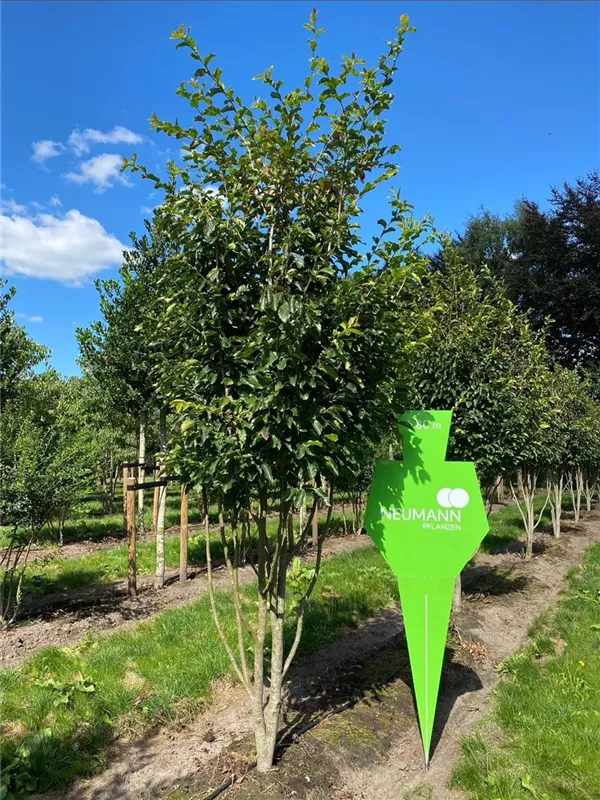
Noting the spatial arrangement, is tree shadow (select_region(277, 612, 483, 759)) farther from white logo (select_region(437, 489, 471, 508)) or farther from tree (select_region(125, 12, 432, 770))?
white logo (select_region(437, 489, 471, 508))

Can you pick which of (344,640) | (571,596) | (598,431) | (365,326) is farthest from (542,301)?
(365,326)

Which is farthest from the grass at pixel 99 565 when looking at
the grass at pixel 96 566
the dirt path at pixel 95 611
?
the dirt path at pixel 95 611

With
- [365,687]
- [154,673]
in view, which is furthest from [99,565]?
[365,687]

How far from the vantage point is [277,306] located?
2.98 meters

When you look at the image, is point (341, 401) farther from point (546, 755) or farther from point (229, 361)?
point (546, 755)

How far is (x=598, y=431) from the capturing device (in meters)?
16.3

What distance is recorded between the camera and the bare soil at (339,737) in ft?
11.6

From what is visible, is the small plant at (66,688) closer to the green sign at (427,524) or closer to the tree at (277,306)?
the tree at (277,306)

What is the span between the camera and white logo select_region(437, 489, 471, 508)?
397 centimetres

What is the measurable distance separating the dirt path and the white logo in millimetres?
4652

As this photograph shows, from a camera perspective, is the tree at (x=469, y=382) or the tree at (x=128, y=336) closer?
the tree at (x=469, y=382)

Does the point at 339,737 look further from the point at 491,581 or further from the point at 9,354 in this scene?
the point at 9,354

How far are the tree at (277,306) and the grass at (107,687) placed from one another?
54.8 inches

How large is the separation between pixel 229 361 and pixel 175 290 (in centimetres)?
62
